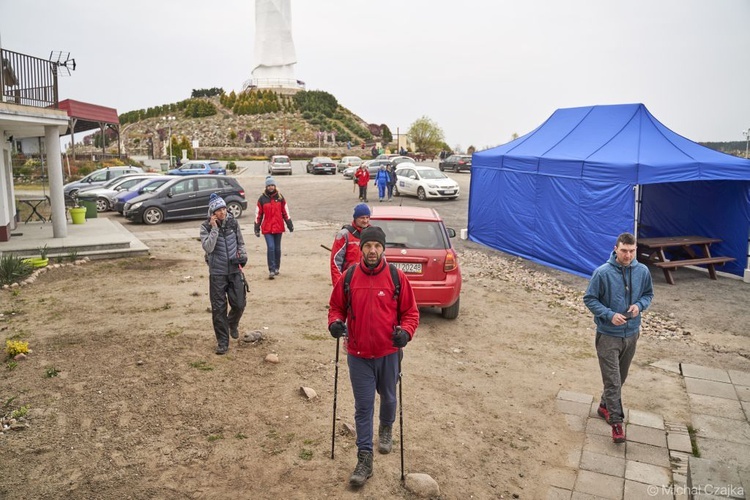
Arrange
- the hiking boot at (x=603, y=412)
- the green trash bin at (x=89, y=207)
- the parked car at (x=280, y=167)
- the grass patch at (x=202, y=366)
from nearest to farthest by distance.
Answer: the hiking boot at (x=603, y=412) < the grass patch at (x=202, y=366) < the green trash bin at (x=89, y=207) < the parked car at (x=280, y=167)

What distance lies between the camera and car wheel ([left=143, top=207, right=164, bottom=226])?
782 inches

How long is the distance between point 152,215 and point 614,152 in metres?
14.4

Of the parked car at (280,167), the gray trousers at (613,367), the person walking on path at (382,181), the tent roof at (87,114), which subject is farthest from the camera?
the parked car at (280,167)

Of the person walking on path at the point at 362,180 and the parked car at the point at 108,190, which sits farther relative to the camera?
the person walking on path at the point at 362,180

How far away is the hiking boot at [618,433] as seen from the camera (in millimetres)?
5281

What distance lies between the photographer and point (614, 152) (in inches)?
484

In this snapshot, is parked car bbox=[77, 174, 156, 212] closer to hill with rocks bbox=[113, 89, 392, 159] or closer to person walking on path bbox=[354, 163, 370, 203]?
person walking on path bbox=[354, 163, 370, 203]

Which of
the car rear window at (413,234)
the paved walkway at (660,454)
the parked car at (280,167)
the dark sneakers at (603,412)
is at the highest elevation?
the parked car at (280,167)

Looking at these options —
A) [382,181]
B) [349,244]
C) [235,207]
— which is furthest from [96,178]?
[349,244]

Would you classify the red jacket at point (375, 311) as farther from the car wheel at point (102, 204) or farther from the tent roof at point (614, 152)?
the car wheel at point (102, 204)

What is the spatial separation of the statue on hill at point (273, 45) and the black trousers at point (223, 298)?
7497 centimetres

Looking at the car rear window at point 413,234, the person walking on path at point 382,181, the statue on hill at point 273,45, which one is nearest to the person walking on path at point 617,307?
the car rear window at point 413,234

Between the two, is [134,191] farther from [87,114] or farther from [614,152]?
[614,152]

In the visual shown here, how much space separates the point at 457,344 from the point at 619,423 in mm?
2912
